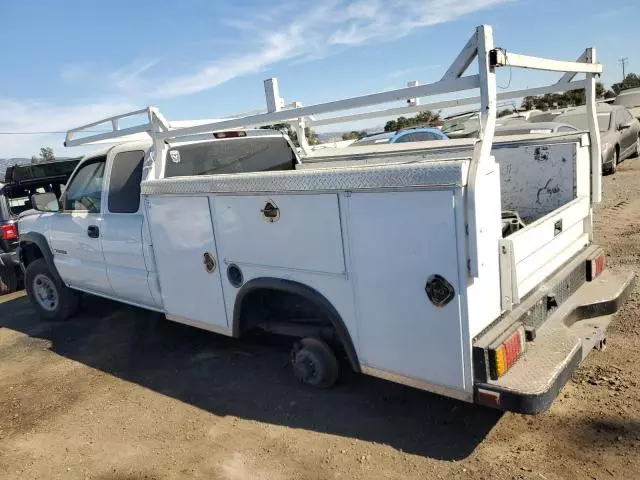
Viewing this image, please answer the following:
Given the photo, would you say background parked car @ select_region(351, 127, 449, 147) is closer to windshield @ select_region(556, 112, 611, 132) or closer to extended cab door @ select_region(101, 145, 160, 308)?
windshield @ select_region(556, 112, 611, 132)

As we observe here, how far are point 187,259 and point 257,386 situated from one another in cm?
112

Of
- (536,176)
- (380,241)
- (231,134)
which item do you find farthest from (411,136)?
(380,241)

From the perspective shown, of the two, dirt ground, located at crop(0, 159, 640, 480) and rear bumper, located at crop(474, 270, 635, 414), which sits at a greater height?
rear bumper, located at crop(474, 270, 635, 414)

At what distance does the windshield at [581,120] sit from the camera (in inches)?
508

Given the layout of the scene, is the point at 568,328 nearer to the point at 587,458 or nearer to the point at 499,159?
the point at 587,458

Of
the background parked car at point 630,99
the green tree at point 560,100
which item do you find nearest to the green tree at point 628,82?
the green tree at point 560,100

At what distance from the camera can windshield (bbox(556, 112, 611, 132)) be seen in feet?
42.3

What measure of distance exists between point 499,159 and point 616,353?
1.74 meters

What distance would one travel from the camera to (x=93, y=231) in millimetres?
5215

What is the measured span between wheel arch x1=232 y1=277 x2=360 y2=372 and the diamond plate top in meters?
0.62

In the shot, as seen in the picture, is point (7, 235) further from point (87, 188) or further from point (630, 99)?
point (630, 99)

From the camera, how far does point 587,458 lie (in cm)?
295

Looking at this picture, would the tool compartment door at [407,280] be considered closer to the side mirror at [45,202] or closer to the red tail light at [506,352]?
the red tail light at [506,352]

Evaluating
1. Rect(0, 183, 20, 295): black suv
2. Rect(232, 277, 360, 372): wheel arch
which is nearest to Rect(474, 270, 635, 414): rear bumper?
Rect(232, 277, 360, 372): wheel arch
